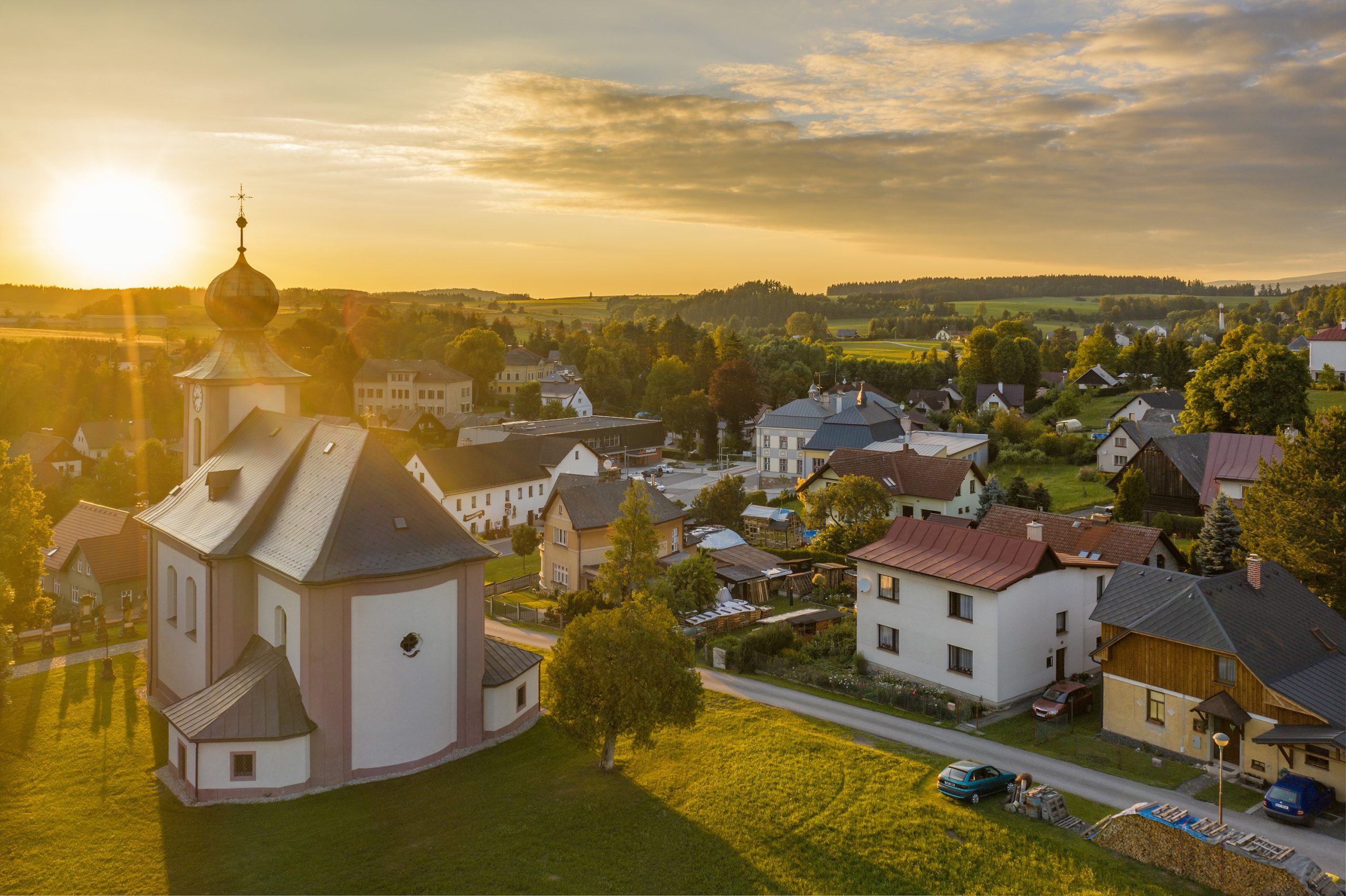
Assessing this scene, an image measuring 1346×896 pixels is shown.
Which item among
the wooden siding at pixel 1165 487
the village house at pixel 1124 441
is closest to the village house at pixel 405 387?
the village house at pixel 1124 441

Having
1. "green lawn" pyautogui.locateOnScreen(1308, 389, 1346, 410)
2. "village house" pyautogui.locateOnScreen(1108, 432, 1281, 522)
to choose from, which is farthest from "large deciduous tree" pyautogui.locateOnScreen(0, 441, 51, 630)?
"green lawn" pyautogui.locateOnScreen(1308, 389, 1346, 410)

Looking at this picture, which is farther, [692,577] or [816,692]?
[692,577]

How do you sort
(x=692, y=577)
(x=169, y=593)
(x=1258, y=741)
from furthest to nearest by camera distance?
(x=692, y=577)
(x=169, y=593)
(x=1258, y=741)

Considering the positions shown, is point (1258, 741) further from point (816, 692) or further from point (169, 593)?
point (169, 593)

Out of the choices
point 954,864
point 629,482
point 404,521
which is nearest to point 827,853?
point 954,864

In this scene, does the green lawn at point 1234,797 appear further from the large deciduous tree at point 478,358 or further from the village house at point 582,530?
the large deciduous tree at point 478,358

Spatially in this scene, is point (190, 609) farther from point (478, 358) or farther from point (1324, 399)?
point (478, 358)
